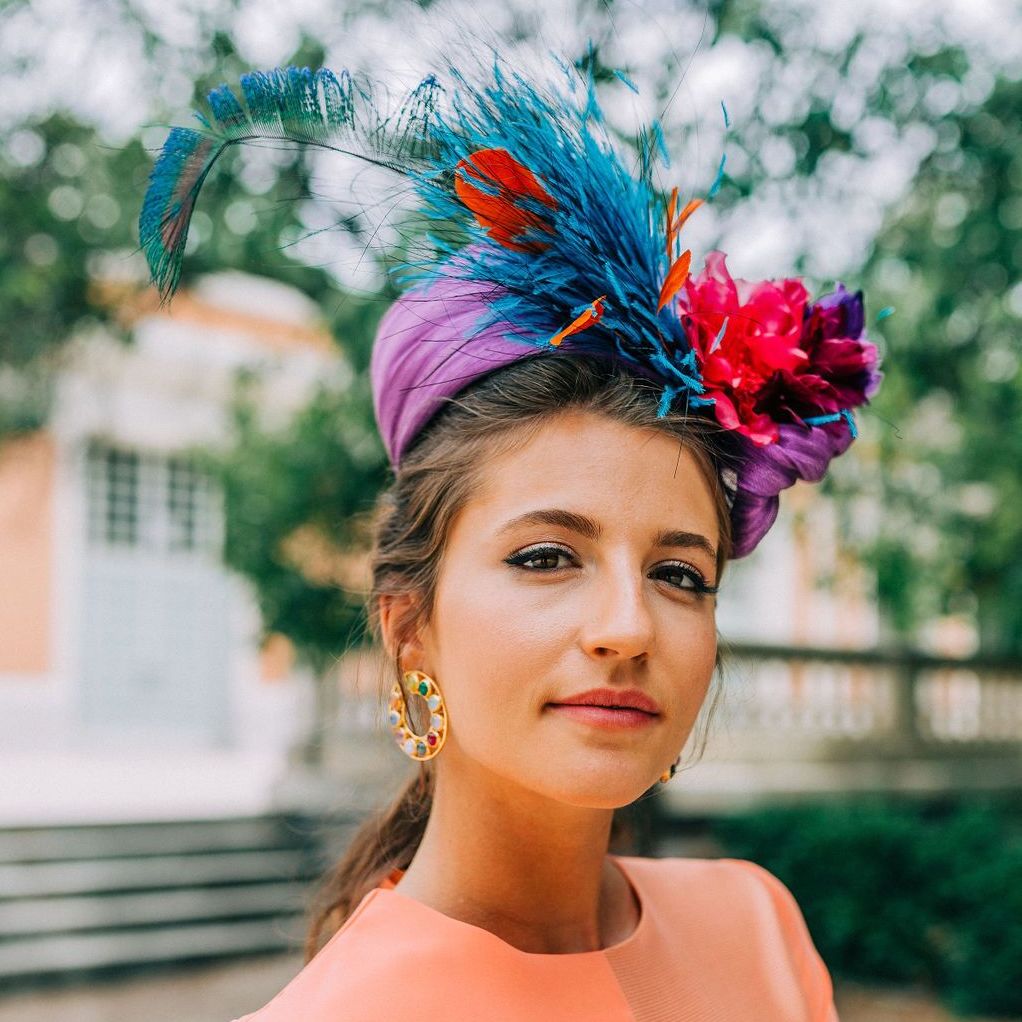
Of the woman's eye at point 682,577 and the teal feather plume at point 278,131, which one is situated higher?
the teal feather plume at point 278,131

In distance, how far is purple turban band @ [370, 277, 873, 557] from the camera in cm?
158

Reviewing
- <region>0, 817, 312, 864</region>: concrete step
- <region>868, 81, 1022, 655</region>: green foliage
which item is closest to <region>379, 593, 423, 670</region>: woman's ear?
<region>868, 81, 1022, 655</region>: green foliage

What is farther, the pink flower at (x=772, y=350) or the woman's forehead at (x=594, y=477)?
the pink flower at (x=772, y=350)

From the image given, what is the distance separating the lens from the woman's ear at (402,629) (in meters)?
1.68

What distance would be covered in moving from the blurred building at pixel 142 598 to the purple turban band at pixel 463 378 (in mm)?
11014

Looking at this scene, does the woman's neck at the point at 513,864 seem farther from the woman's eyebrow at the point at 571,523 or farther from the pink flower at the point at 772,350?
the pink flower at the point at 772,350

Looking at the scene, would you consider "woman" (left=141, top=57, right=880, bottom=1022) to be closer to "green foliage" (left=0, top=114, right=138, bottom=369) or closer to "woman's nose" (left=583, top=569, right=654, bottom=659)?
"woman's nose" (left=583, top=569, right=654, bottom=659)

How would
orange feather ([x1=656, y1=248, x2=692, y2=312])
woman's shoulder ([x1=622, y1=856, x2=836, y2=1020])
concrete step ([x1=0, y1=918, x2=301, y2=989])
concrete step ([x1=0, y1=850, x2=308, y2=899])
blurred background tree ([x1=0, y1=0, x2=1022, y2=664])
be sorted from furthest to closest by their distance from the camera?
1. concrete step ([x1=0, y1=850, x2=308, y2=899])
2. concrete step ([x1=0, y1=918, x2=301, y2=989])
3. blurred background tree ([x1=0, y1=0, x2=1022, y2=664])
4. woman's shoulder ([x1=622, y1=856, x2=836, y2=1020])
5. orange feather ([x1=656, y1=248, x2=692, y2=312])

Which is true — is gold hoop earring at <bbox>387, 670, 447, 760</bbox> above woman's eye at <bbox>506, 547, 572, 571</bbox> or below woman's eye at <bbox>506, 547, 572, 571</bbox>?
below

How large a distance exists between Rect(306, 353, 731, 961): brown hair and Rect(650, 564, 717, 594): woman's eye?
0.32 ft

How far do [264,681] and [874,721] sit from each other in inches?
318

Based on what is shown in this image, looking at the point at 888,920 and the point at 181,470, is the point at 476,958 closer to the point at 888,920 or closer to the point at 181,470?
the point at 888,920

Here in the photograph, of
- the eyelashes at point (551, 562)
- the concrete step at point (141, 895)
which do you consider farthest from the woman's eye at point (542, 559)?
the concrete step at point (141, 895)

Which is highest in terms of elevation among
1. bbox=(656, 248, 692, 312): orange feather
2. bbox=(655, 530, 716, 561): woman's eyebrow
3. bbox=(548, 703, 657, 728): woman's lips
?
bbox=(656, 248, 692, 312): orange feather
